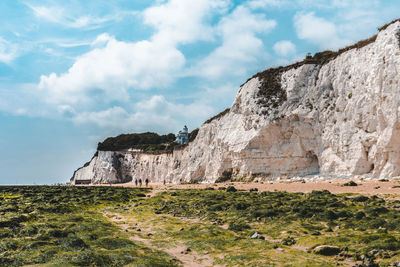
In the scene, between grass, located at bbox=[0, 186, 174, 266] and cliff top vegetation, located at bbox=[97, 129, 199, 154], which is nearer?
grass, located at bbox=[0, 186, 174, 266]

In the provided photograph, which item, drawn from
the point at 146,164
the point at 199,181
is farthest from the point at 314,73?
the point at 146,164

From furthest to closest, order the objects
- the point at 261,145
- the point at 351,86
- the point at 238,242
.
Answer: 1. the point at 261,145
2. the point at 351,86
3. the point at 238,242

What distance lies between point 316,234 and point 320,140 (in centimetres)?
2662

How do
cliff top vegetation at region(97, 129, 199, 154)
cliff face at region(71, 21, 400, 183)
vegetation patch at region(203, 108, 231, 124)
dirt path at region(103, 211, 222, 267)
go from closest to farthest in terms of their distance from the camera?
dirt path at region(103, 211, 222, 267)
cliff face at region(71, 21, 400, 183)
vegetation patch at region(203, 108, 231, 124)
cliff top vegetation at region(97, 129, 199, 154)

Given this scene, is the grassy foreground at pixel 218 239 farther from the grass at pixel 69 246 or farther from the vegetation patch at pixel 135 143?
the vegetation patch at pixel 135 143

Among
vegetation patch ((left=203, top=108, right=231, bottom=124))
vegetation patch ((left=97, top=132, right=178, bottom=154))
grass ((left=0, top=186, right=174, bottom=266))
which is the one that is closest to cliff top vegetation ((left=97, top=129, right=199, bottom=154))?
vegetation patch ((left=97, top=132, right=178, bottom=154))

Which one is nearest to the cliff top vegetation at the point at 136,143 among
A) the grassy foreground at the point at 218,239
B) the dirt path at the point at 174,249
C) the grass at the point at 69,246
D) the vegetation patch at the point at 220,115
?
the vegetation patch at the point at 220,115

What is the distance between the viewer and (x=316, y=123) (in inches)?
1436

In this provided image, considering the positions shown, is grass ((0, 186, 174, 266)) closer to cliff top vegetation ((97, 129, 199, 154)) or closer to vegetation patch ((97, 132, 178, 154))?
cliff top vegetation ((97, 129, 199, 154))

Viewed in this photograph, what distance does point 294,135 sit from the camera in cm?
3853

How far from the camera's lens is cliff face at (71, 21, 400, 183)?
27953 mm

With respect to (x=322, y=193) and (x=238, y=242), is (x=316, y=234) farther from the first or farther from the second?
(x=322, y=193)

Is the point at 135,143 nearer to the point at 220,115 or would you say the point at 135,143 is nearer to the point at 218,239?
the point at 220,115

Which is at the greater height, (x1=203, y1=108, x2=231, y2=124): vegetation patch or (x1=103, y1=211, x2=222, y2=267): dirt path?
(x1=203, y1=108, x2=231, y2=124): vegetation patch
